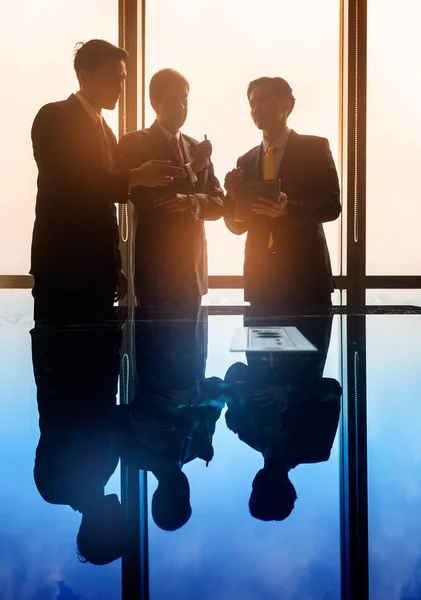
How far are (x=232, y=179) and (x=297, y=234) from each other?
319 millimetres

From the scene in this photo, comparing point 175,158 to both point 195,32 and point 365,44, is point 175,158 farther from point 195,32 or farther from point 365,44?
point 365,44

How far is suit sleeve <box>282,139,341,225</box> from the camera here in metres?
1.75

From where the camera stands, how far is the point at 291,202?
173 cm

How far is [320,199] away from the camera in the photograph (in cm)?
181

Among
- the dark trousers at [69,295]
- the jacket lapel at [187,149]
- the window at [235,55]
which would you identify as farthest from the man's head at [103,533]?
the window at [235,55]

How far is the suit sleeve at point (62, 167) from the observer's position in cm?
145

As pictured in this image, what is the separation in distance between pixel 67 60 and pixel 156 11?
723 mm

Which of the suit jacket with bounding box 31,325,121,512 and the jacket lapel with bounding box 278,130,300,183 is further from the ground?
the jacket lapel with bounding box 278,130,300,183

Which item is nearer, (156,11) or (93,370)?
(93,370)

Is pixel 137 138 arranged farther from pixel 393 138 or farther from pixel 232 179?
pixel 393 138

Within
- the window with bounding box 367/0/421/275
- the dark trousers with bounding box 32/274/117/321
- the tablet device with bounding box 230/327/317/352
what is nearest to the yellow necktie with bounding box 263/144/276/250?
the dark trousers with bounding box 32/274/117/321

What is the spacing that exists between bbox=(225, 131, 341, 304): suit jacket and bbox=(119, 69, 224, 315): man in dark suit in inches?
6.3

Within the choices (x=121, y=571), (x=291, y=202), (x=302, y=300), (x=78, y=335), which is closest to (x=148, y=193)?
(x=291, y=202)

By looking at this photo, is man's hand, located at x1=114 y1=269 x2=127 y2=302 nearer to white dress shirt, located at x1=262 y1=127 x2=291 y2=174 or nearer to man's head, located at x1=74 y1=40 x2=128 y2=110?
man's head, located at x1=74 y1=40 x2=128 y2=110
